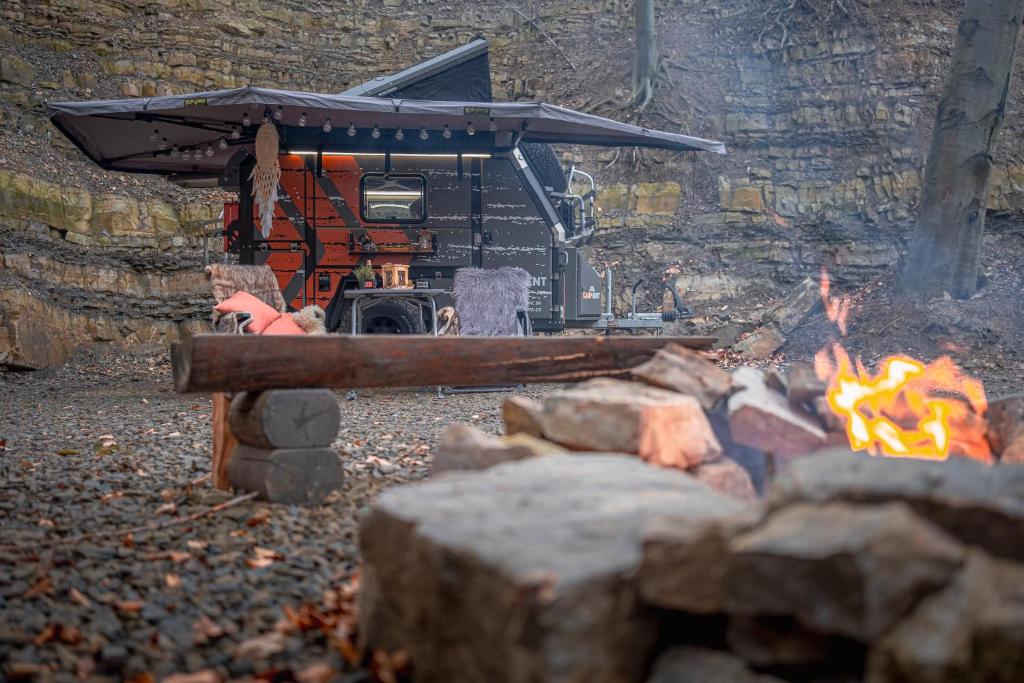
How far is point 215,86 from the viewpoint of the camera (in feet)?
61.6

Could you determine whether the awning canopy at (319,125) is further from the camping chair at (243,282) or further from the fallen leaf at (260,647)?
the fallen leaf at (260,647)

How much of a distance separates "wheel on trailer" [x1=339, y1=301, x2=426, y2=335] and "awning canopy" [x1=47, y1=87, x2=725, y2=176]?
2.07 meters

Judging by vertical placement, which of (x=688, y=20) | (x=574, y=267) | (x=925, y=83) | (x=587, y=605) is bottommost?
(x=587, y=605)

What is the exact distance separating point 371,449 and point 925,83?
16344mm

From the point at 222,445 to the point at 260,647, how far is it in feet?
6.94

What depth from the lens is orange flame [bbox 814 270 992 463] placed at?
3.67 meters

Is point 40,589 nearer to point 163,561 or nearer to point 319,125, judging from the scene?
point 163,561

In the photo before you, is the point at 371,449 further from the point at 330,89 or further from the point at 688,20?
the point at 688,20

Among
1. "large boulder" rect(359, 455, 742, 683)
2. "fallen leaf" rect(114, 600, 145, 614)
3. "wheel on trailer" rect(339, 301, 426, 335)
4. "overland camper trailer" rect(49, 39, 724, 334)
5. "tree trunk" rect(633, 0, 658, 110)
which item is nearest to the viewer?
"large boulder" rect(359, 455, 742, 683)

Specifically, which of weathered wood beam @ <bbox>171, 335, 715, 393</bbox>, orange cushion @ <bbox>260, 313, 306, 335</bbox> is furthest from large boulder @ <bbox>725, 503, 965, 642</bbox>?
orange cushion @ <bbox>260, 313, 306, 335</bbox>

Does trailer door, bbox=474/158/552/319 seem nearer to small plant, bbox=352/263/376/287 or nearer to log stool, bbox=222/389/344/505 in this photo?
small plant, bbox=352/263/376/287

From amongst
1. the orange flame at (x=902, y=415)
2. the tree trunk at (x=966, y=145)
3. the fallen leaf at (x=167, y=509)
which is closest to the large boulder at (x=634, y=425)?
the orange flame at (x=902, y=415)

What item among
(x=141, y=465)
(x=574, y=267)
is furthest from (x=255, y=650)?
(x=574, y=267)

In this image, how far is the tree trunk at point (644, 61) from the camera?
1834 centimetres
